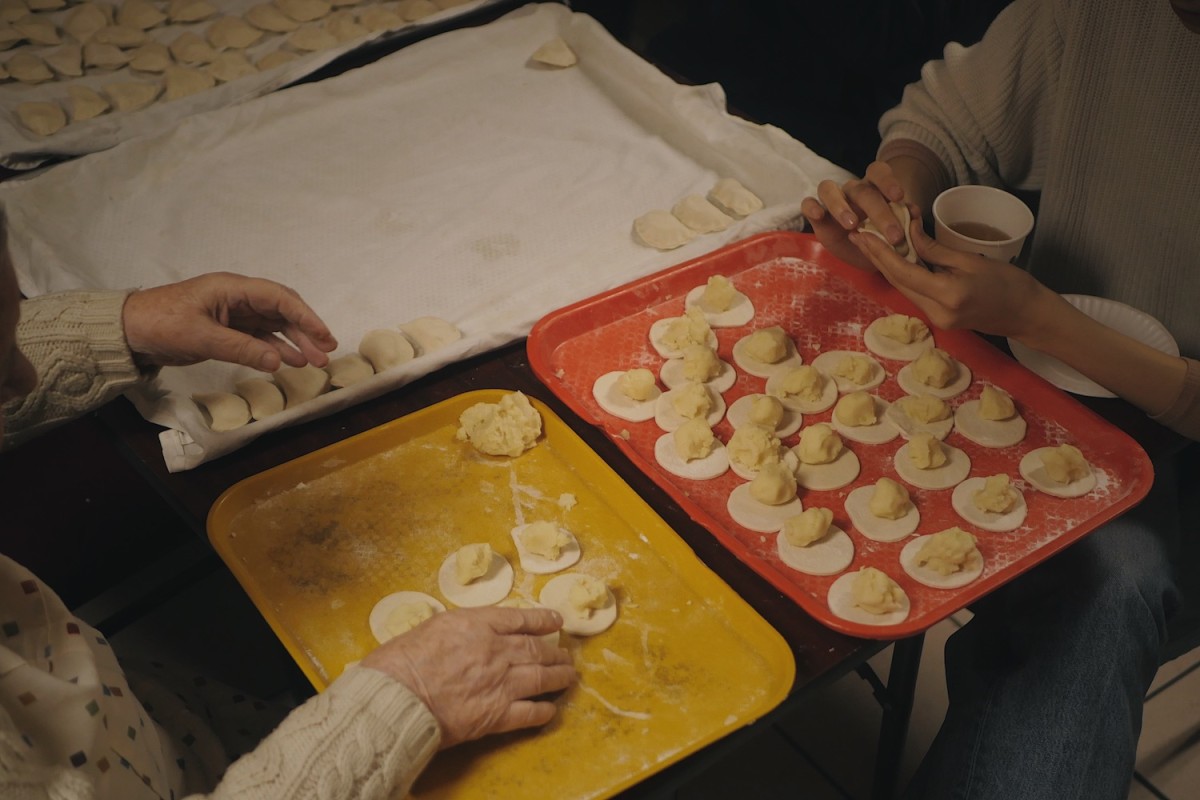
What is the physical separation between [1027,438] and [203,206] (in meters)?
1.92

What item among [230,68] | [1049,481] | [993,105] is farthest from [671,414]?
[230,68]

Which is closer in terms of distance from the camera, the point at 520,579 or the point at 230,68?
the point at 520,579

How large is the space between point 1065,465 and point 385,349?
1.26 meters

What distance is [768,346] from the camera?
6.38ft

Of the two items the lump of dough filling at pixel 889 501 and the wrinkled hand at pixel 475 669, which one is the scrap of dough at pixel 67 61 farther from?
the lump of dough filling at pixel 889 501

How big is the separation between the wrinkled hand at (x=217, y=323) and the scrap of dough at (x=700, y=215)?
2.94ft

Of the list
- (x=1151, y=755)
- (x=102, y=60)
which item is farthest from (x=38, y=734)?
(x=1151, y=755)

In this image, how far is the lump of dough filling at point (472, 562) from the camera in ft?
5.17

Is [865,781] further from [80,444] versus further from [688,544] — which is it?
[80,444]

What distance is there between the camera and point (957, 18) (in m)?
2.84

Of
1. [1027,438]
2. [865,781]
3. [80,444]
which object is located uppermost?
[1027,438]

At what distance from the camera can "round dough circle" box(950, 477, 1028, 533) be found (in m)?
1.64

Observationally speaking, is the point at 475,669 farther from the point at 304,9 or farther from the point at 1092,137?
the point at 304,9

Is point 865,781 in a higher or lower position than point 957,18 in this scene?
lower
